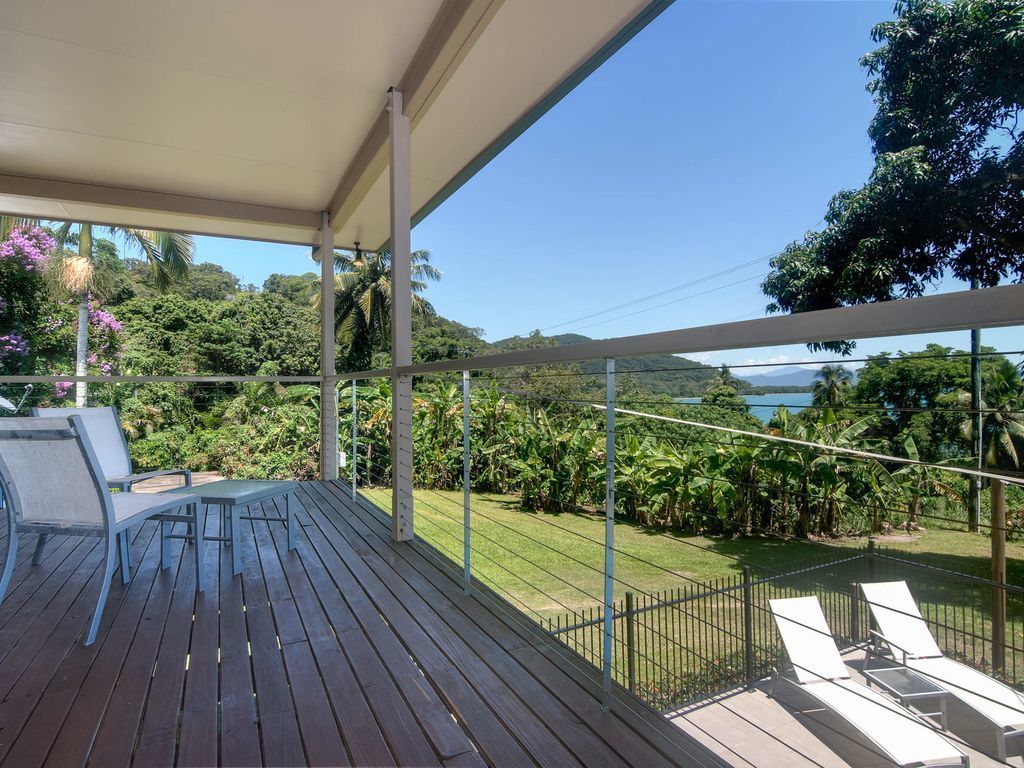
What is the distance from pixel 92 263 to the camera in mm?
12211

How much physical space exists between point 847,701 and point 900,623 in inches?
28.4

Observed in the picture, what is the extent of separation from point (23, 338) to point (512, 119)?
526 inches

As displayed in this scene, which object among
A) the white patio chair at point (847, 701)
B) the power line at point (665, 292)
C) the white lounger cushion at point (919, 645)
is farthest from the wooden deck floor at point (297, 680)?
the power line at point (665, 292)

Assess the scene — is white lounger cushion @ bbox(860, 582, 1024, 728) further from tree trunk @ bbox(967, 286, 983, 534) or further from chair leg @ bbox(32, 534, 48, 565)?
chair leg @ bbox(32, 534, 48, 565)

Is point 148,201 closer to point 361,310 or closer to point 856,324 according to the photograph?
point 856,324

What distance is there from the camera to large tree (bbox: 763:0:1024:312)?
14859 millimetres

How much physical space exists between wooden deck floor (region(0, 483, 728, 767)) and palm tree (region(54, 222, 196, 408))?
436 inches

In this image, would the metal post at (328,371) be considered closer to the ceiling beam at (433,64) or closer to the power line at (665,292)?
the ceiling beam at (433,64)

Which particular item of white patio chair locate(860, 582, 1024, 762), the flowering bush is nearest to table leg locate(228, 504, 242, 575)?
white patio chair locate(860, 582, 1024, 762)

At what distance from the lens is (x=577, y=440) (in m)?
7.24

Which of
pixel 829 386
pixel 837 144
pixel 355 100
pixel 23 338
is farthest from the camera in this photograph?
pixel 837 144

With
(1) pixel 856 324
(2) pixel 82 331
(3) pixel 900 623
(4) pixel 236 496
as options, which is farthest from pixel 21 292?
(3) pixel 900 623

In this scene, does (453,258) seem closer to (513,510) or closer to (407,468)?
(513,510)

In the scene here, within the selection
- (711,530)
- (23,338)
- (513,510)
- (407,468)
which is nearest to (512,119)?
(407,468)
